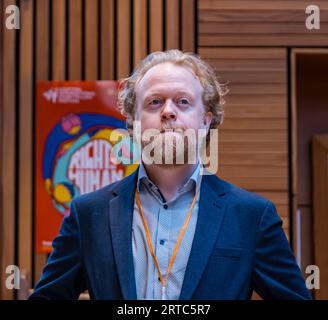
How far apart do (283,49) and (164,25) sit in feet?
1.61

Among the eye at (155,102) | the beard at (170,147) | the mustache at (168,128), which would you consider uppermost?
the eye at (155,102)

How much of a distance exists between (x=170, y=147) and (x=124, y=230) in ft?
0.48

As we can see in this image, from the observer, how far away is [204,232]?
0.93 meters

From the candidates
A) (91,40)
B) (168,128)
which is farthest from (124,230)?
(91,40)

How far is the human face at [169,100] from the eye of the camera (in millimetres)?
948

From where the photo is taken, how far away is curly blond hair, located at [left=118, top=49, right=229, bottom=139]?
1.02m

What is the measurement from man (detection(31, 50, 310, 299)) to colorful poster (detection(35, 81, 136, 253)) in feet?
4.68

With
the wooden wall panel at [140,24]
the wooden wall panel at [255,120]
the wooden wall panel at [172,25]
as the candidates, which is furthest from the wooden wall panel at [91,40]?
the wooden wall panel at [255,120]

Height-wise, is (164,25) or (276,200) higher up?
(164,25)

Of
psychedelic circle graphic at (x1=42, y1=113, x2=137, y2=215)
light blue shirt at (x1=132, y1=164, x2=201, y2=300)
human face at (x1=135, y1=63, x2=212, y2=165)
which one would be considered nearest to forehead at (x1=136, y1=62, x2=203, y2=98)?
human face at (x1=135, y1=63, x2=212, y2=165)

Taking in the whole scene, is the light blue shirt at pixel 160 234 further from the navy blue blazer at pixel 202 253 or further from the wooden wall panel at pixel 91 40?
the wooden wall panel at pixel 91 40

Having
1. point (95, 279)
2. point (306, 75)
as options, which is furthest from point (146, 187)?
point (306, 75)
